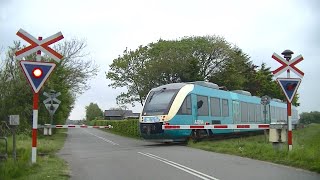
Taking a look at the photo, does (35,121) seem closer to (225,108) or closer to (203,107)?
(203,107)

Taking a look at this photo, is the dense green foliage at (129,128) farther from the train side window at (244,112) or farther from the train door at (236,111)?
the train door at (236,111)

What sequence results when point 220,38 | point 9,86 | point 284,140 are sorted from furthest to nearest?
point 220,38 → point 9,86 → point 284,140

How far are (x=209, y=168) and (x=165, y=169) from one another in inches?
50.8

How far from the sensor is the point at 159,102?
26.2m

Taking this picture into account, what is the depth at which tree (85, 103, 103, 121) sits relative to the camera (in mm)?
151625

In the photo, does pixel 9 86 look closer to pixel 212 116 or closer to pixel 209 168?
pixel 212 116

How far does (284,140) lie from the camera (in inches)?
642

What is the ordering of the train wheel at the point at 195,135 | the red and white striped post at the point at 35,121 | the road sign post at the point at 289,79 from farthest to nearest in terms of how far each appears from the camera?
the train wheel at the point at 195,135 < the road sign post at the point at 289,79 < the red and white striped post at the point at 35,121

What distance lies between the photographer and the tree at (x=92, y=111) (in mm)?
151625

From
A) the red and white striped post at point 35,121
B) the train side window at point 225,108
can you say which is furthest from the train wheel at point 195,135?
the red and white striped post at point 35,121

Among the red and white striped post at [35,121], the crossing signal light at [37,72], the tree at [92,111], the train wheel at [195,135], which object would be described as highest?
the tree at [92,111]

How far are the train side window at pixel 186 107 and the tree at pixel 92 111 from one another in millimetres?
125257

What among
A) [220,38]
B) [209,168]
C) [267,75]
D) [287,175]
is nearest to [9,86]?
[209,168]

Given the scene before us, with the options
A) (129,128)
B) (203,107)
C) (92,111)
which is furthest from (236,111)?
(92,111)
